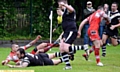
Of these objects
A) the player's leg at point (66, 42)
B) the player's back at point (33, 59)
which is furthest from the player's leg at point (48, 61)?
the player's leg at point (66, 42)

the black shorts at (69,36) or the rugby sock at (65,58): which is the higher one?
the black shorts at (69,36)

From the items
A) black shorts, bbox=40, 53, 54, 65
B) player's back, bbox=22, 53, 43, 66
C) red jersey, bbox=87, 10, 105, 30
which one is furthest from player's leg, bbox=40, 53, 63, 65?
red jersey, bbox=87, 10, 105, 30

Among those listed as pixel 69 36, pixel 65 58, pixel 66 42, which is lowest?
pixel 65 58

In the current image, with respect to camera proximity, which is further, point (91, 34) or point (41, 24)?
point (41, 24)

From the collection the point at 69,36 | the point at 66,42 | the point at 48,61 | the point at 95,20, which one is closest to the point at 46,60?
the point at 48,61

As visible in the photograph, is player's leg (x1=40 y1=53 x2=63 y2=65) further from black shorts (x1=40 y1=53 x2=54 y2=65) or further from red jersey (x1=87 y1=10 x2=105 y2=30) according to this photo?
red jersey (x1=87 y1=10 x2=105 y2=30)

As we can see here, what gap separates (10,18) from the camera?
1085 inches

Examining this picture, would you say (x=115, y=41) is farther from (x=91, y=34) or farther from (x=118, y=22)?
(x=91, y=34)

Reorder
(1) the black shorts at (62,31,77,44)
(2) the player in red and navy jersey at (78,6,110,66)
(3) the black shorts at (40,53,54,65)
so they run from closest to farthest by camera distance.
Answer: (1) the black shorts at (62,31,77,44) → (3) the black shorts at (40,53,54,65) → (2) the player in red and navy jersey at (78,6,110,66)

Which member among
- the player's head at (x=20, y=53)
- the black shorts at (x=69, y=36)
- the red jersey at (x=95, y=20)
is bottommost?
the player's head at (x=20, y=53)

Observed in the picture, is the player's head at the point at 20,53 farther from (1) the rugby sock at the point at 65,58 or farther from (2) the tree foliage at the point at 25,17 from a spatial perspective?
(2) the tree foliage at the point at 25,17

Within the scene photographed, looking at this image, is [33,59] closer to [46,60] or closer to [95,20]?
[46,60]

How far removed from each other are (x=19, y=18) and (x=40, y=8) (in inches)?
53.3

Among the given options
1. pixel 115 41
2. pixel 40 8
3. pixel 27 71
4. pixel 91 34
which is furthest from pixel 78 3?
pixel 27 71
